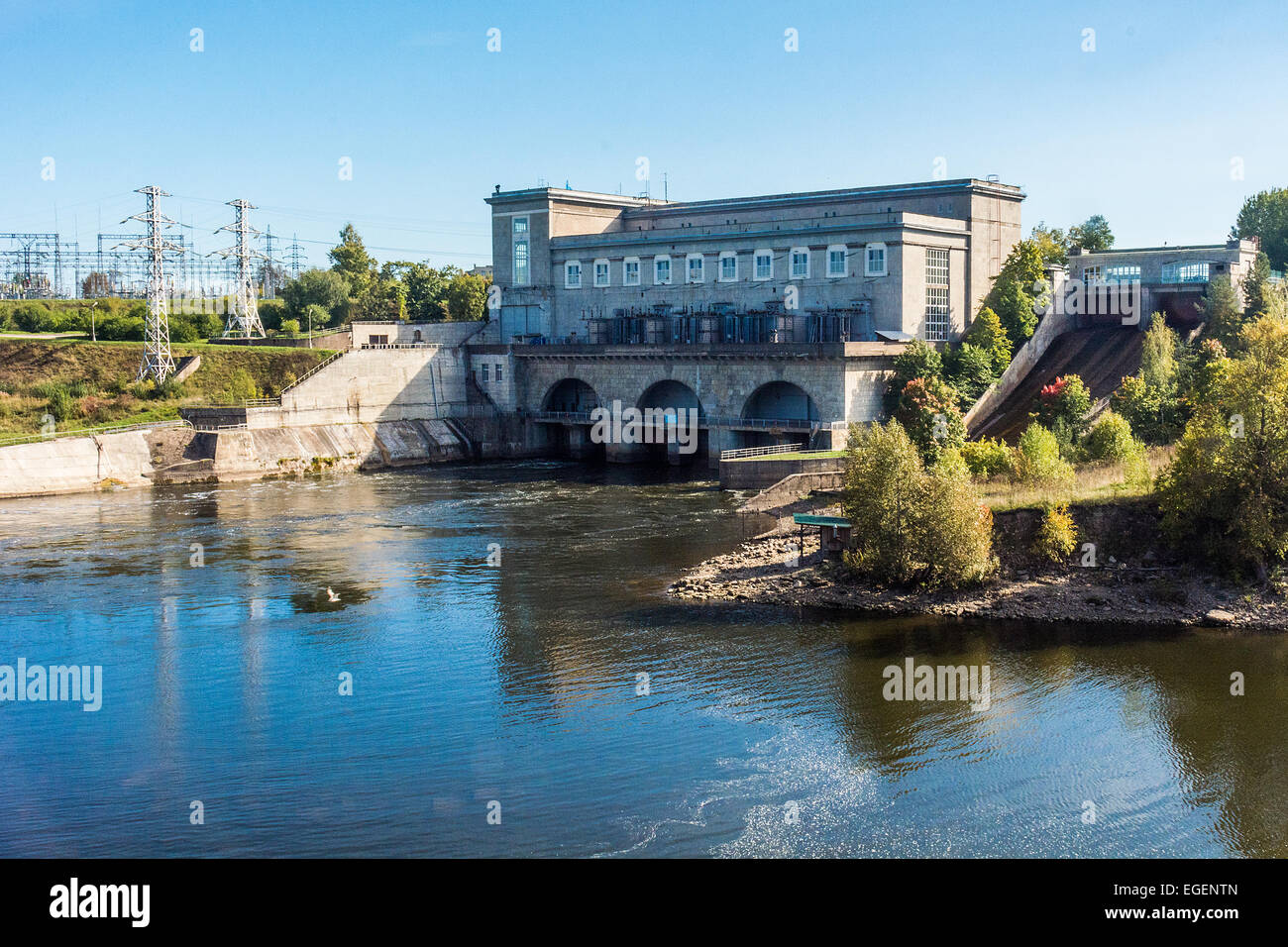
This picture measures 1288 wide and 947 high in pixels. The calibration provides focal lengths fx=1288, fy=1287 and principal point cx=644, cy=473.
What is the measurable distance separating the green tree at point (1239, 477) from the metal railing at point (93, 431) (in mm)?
53190

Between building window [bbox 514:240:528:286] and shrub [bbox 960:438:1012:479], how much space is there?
4726 cm

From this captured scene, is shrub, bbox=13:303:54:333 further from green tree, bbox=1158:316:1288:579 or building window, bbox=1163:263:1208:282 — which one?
green tree, bbox=1158:316:1288:579

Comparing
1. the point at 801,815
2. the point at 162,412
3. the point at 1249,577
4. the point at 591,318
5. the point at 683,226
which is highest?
the point at 683,226

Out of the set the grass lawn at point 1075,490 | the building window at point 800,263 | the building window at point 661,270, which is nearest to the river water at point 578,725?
the grass lawn at point 1075,490

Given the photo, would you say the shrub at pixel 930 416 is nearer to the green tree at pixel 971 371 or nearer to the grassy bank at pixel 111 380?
the green tree at pixel 971 371

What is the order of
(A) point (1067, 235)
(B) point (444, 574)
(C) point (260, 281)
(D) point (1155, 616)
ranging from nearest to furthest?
(D) point (1155, 616)
(B) point (444, 574)
(A) point (1067, 235)
(C) point (260, 281)

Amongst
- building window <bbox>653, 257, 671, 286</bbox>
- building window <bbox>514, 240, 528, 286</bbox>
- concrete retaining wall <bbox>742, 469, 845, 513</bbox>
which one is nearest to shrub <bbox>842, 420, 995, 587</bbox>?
concrete retaining wall <bbox>742, 469, 845, 513</bbox>

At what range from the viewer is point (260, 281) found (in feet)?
494

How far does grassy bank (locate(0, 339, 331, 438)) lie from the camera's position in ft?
249

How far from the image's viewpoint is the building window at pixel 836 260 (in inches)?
3019

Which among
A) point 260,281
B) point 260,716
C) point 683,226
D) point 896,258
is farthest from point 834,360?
point 260,281

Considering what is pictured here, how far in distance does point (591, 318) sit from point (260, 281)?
7565cm

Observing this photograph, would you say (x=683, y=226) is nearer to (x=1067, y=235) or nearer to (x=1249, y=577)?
(x=1067, y=235)

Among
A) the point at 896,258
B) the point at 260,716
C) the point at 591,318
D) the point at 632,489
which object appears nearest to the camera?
the point at 260,716
